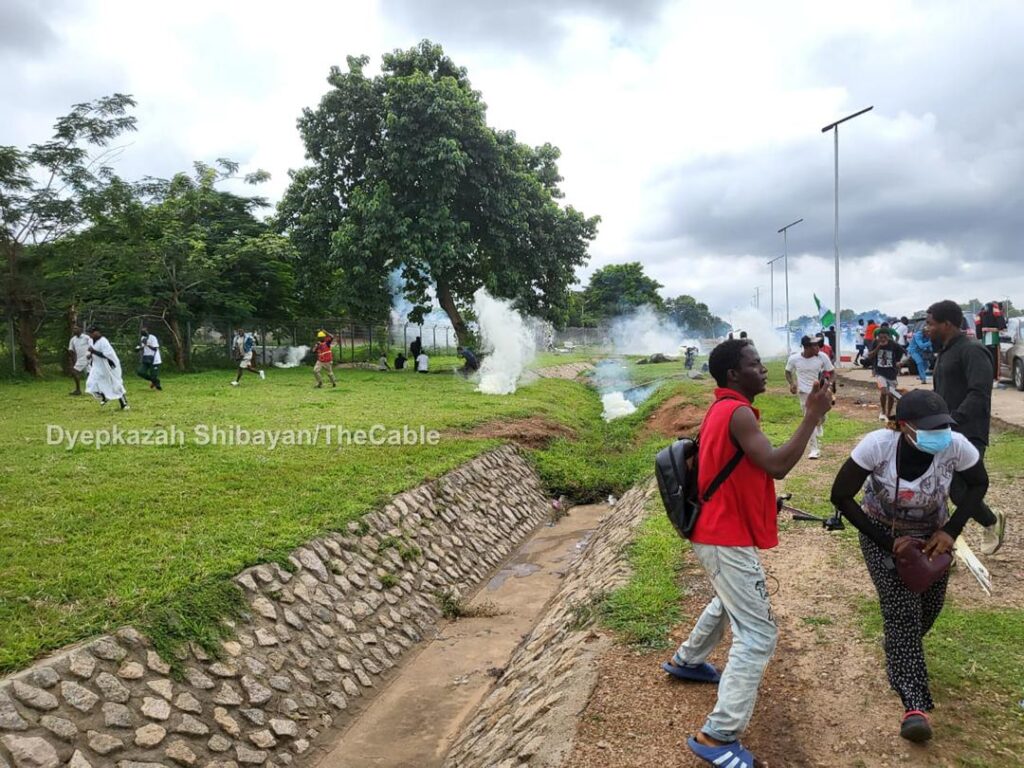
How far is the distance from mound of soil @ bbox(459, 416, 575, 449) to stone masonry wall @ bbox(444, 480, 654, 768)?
21.7ft

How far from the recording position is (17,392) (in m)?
18.3

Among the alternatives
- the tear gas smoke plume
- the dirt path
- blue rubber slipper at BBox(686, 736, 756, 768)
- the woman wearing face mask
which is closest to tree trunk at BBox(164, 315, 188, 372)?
the tear gas smoke plume

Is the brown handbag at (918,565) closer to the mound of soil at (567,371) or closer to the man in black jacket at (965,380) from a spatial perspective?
the man in black jacket at (965,380)

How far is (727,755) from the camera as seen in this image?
353 centimetres

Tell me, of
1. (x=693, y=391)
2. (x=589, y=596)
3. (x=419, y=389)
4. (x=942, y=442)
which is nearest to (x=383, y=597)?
(x=589, y=596)

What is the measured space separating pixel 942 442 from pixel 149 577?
571 cm

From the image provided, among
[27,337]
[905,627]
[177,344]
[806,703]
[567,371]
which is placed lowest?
[806,703]

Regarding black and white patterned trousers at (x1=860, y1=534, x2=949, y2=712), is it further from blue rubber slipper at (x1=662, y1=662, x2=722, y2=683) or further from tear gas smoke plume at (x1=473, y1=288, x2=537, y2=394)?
tear gas smoke plume at (x1=473, y1=288, x2=537, y2=394)

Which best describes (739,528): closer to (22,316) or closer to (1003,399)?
(1003,399)

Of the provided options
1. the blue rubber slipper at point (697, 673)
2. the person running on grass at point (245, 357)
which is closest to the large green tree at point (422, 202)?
the person running on grass at point (245, 357)

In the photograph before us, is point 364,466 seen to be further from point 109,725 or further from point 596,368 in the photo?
point 596,368

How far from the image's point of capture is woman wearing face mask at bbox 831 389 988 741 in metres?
3.68

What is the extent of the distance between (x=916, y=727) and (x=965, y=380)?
298 cm

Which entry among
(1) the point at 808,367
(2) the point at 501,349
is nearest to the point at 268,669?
(1) the point at 808,367
